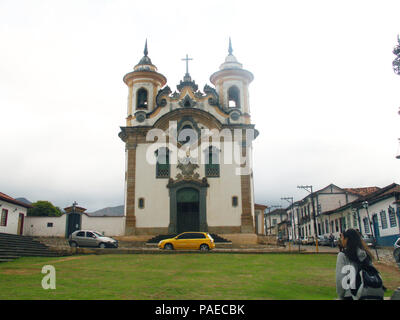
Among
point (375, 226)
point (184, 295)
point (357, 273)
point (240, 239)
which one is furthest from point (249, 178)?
point (357, 273)

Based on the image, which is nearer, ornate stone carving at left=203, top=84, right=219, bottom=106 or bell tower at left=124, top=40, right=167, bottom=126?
ornate stone carving at left=203, top=84, right=219, bottom=106

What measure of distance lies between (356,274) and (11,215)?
91.4ft

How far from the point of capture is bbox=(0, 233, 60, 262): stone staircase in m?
18.2

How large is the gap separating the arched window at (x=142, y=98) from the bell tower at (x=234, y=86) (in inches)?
248

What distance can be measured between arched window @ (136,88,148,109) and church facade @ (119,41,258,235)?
340 mm

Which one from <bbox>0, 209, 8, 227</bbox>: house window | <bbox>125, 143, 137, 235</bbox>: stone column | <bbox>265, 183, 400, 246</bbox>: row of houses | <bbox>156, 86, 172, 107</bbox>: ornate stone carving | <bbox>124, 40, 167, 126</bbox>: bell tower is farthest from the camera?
<bbox>124, 40, 167, 126</bbox>: bell tower

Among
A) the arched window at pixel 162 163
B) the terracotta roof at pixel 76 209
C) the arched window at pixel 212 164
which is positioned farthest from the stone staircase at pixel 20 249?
the arched window at pixel 212 164

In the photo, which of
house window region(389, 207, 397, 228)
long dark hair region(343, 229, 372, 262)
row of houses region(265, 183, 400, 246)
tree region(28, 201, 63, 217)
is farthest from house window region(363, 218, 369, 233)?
tree region(28, 201, 63, 217)

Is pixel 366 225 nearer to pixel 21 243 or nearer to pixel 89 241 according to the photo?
pixel 89 241

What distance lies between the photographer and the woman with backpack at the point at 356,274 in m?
4.38

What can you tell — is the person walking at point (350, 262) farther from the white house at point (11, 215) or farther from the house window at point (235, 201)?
the white house at point (11, 215)

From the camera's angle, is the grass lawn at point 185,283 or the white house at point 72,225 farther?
the white house at point 72,225

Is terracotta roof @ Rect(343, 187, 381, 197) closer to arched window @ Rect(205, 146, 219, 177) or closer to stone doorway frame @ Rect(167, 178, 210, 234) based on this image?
arched window @ Rect(205, 146, 219, 177)

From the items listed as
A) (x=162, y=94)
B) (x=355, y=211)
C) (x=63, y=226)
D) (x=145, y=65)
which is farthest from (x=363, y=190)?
(x=63, y=226)
